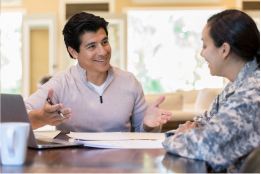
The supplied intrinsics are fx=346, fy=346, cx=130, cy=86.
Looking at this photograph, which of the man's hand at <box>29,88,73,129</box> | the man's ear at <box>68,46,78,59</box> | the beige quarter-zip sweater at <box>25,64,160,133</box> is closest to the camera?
the man's hand at <box>29,88,73,129</box>

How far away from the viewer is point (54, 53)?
26.7ft

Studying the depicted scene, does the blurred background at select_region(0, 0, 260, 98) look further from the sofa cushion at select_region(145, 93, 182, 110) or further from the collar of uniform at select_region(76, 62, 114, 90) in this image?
the collar of uniform at select_region(76, 62, 114, 90)

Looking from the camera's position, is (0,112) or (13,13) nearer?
(0,112)

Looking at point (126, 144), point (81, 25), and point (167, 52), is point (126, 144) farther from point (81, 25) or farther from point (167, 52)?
point (167, 52)

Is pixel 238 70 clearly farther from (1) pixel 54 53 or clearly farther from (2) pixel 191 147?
(1) pixel 54 53

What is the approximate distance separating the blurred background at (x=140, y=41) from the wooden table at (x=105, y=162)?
7.26m

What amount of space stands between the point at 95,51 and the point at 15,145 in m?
1.04

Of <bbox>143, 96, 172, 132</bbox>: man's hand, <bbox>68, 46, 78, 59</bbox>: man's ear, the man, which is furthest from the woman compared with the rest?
<bbox>68, 46, 78, 59</bbox>: man's ear

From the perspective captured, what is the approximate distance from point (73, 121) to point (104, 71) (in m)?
0.32

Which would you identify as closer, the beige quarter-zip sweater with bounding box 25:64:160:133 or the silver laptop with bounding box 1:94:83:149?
the silver laptop with bounding box 1:94:83:149

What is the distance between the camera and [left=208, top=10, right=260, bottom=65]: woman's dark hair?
1.12m

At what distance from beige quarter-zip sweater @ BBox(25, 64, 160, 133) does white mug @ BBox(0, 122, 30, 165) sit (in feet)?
2.72

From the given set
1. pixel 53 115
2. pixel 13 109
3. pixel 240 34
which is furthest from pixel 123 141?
pixel 240 34

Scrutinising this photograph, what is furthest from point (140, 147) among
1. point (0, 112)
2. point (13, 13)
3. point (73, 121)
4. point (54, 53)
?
point (13, 13)
